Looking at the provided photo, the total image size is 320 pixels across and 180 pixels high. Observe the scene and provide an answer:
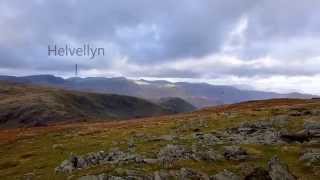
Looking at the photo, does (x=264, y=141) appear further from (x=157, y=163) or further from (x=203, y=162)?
(x=157, y=163)

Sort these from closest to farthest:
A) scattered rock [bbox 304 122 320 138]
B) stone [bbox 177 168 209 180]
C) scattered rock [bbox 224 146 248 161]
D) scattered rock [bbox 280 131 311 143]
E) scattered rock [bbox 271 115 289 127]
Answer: stone [bbox 177 168 209 180] → scattered rock [bbox 224 146 248 161] → scattered rock [bbox 280 131 311 143] → scattered rock [bbox 304 122 320 138] → scattered rock [bbox 271 115 289 127]

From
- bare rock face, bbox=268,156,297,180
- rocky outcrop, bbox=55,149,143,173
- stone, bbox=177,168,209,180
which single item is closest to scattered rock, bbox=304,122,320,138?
bare rock face, bbox=268,156,297,180

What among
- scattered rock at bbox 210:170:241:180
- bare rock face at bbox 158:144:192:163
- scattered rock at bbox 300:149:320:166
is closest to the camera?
scattered rock at bbox 210:170:241:180

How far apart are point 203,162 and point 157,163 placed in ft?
14.1

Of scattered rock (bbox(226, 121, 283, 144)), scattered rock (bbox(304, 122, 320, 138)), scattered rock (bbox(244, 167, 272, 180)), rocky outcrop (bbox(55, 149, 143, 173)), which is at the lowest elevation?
rocky outcrop (bbox(55, 149, 143, 173))

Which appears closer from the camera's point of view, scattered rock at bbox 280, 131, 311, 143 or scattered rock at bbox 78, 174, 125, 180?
scattered rock at bbox 78, 174, 125, 180

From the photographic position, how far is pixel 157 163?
4178 centimetres

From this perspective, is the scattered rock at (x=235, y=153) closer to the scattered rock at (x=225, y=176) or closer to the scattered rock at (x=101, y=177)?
the scattered rock at (x=225, y=176)

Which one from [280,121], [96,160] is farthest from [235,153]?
[280,121]

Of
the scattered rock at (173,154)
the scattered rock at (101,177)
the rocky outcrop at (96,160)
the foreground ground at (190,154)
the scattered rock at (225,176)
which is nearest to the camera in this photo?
the scattered rock at (101,177)

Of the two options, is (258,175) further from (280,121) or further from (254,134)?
(280,121)

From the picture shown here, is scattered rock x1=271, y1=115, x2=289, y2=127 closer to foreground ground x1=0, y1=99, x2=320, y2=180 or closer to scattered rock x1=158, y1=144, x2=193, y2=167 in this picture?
foreground ground x1=0, y1=99, x2=320, y2=180

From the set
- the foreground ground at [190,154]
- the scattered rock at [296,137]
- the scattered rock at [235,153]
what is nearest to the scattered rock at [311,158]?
the foreground ground at [190,154]

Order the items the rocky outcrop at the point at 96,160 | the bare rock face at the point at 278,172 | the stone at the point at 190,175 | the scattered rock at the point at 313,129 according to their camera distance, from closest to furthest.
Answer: the bare rock face at the point at 278,172, the stone at the point at 190,175, the rocky outcrop at the point at 96,160, the scattered rock at the point at 313,129
